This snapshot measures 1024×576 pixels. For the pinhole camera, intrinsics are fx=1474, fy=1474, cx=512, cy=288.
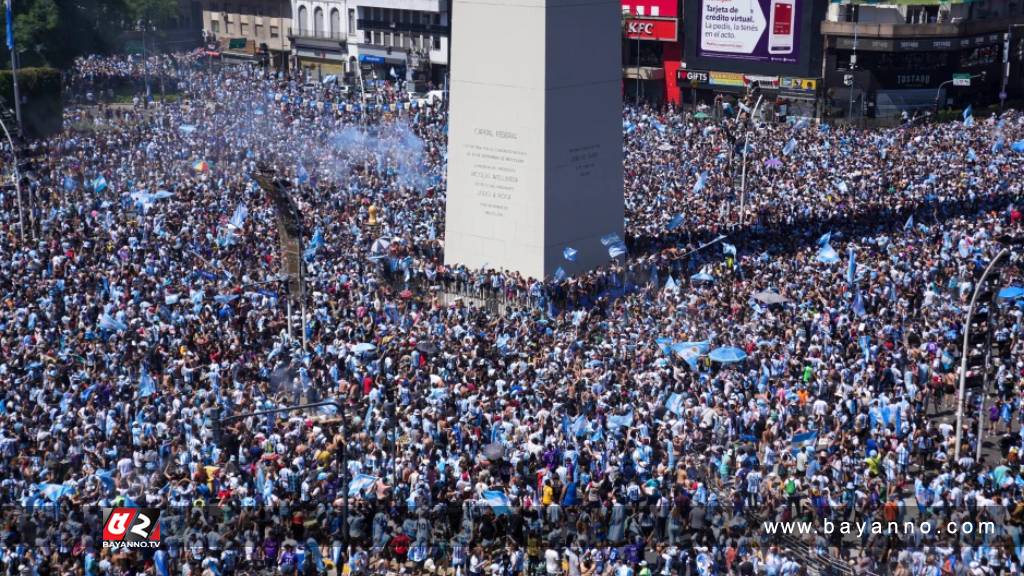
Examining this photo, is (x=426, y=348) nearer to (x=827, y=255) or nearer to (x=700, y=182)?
(x=827, y=255)

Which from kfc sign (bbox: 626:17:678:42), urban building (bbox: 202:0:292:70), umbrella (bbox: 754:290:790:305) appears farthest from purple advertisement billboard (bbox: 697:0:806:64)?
umbrella (bbox: 754:290:790:305)

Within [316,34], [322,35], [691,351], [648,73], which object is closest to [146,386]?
[691,351]

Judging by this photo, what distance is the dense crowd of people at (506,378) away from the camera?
24.7 m

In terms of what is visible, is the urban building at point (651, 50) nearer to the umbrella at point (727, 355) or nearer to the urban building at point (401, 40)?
the urban building at point (401, 40)

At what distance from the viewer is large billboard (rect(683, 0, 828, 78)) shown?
2849 inches

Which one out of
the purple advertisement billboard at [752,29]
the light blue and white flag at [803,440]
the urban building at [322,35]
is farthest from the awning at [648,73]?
the light blue and white flag at [803,440]

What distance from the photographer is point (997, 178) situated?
51.9 metres

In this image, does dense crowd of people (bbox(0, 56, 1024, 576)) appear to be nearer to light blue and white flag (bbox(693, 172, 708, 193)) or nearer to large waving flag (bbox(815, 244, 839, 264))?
large waving flag (bbox(815, 244, 839, 264))

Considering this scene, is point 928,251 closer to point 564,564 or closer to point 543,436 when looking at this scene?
point 543,436

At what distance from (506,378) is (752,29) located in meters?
46.2

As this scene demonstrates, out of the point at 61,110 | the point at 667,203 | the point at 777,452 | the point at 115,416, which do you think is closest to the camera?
the point at 777,452

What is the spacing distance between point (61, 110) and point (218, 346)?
133 ft

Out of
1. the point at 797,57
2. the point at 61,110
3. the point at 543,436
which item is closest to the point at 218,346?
the point at 543,436

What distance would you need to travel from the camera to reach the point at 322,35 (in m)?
94.7
